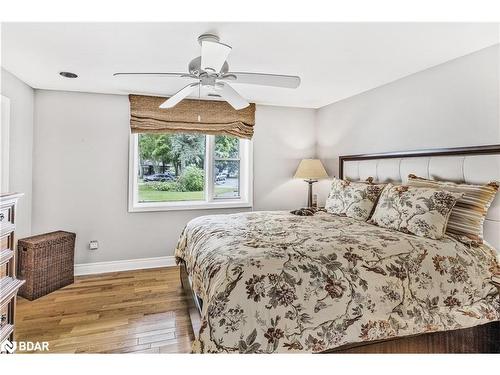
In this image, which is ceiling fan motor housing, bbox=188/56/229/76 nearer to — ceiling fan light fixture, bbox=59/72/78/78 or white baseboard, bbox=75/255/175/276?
ceiling fan light fixture, bbox=59/72/78/78

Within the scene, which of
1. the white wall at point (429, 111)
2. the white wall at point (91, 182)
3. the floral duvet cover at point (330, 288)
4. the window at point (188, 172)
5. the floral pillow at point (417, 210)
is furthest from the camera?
the window at point (188, 172)

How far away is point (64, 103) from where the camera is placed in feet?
11.2

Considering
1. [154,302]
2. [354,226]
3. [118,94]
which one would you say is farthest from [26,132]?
[354,226]

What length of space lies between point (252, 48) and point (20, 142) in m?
2.66

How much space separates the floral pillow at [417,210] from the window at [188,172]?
2.14m

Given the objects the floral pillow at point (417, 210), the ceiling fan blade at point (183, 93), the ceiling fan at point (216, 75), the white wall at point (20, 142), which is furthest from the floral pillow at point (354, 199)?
the white wall at point (20, 142)

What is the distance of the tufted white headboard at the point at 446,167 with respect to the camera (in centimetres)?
214

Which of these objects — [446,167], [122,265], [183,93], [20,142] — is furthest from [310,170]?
[20,142]

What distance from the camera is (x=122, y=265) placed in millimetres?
3641

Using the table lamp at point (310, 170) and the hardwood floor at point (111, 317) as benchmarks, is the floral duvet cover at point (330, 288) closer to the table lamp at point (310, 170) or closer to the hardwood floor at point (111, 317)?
the hardwood floor at point (111, 317)

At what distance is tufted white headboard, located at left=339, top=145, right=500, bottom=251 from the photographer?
84.4 inches

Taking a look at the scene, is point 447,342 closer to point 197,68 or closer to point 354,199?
point 354,199

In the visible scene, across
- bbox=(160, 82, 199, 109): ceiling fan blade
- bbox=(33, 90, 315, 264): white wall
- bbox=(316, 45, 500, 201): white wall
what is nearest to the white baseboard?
bbox=(33, 90, 315, 264): white wall
